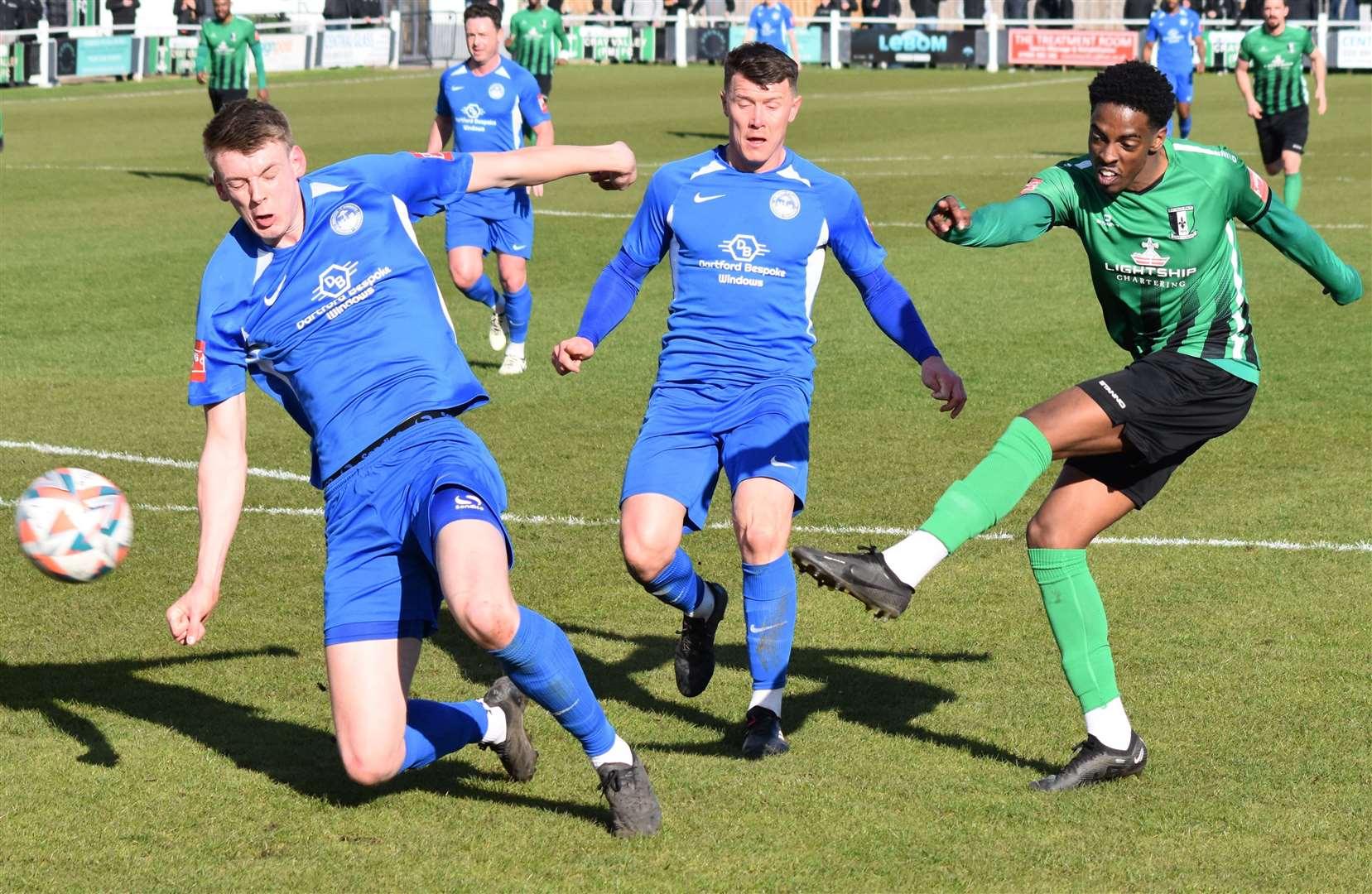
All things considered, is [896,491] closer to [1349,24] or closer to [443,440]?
[443,440]

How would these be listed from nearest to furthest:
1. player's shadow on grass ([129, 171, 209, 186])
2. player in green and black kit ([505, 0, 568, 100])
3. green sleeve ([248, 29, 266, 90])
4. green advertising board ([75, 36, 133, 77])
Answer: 1. green sleeve ([248, 29, 266, 90])
2. player's shadow on grass ([129, 171, 209, 186])
3. player in green and black kit ([505, 0, 568, 100])
4. green advertising board ([75, 36, 133, 77])

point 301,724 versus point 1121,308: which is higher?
point 1121,308

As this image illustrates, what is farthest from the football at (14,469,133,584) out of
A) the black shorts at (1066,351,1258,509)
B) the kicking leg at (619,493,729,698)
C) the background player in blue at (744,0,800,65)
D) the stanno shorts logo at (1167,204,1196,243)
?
the background player in blue at (744,0,800,65)

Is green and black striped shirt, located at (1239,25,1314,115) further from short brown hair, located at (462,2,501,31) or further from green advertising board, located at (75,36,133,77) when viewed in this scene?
green advertising board, located at (75,36,133,77)

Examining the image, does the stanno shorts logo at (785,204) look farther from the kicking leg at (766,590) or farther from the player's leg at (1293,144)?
the player's leg at (1293,144)

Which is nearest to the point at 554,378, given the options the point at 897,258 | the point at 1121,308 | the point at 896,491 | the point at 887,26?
the point at 896,491

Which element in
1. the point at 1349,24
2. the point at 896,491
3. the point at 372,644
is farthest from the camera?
the point at 1349,24

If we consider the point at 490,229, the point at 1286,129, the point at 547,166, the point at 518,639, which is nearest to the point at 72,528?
the point at 518,639

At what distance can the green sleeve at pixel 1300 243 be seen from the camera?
19.0 ft

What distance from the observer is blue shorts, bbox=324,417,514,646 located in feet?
17.0

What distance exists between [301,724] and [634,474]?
4.75 ft

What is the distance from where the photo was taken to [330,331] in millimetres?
5426

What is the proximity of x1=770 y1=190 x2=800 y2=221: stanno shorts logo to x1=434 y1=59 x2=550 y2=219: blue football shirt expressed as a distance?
24.4ft

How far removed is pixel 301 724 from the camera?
6168mm
